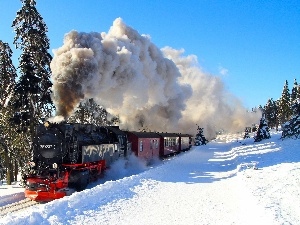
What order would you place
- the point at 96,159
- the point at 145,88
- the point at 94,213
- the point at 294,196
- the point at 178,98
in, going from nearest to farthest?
the point at 94,213 → the point at 294,196 → the point at 96,159 → the point at 145,88 → the point at 178,98

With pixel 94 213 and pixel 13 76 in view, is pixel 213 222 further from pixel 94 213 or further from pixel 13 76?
pixel 13 76

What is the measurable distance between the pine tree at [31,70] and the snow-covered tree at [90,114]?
3074 centimetres

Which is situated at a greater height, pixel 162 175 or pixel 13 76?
pixel 13 76

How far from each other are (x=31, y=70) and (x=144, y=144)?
9.71 metres

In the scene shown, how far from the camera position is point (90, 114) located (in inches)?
2359

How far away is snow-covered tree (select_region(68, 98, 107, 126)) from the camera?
54519 millimetres

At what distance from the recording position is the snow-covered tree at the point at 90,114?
5452 cm

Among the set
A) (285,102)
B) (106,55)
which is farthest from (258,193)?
(285,102)

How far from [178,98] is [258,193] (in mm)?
30713

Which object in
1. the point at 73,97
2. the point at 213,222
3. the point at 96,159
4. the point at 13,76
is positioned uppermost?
the point at 13,76

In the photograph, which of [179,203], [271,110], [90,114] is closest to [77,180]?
[179,203]

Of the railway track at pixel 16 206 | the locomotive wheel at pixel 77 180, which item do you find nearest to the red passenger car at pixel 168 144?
the locomotive wheel at pixel 77 180

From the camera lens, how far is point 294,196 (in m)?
10.0

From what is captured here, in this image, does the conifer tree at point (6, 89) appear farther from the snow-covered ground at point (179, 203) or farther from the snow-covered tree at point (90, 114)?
the snow-covered tree at point (90, 114)
